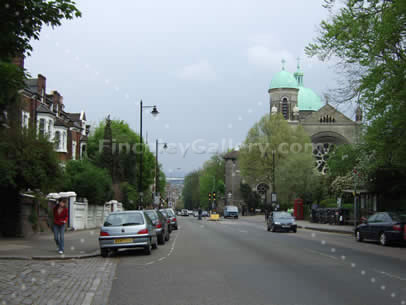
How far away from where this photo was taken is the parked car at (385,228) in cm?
2148

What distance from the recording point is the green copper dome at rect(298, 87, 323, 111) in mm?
104625

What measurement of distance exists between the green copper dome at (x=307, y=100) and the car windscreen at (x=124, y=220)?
9021 centimetres

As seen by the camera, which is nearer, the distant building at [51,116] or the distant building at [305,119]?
the distant building at [51,116]

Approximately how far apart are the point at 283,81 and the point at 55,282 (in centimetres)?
9490

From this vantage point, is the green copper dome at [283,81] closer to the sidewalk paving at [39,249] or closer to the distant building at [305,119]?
the distant building at [305,119]

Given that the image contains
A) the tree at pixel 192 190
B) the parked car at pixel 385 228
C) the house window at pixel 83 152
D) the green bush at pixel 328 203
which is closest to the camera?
the parked car at pixel 385 228

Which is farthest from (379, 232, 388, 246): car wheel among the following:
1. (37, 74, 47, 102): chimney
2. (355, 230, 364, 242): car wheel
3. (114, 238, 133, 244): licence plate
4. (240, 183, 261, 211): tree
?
(240, 183, 261, 211): tree

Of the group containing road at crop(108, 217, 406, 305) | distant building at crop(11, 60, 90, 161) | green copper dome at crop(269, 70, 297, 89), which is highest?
green copper dome at crop(269, 70, 297, 89)

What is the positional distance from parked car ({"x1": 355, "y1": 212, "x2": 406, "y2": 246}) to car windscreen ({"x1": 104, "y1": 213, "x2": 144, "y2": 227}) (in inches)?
429

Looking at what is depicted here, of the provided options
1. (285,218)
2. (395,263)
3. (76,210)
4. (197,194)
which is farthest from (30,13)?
(197,194)

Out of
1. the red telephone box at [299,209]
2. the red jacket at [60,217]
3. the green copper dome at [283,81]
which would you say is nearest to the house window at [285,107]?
the green copper dome at [283,81]

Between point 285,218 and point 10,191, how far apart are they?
61.1 feet

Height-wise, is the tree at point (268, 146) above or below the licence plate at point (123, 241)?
above

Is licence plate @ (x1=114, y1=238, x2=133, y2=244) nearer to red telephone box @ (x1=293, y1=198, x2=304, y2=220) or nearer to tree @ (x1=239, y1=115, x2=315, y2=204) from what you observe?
red telephone box @ (x1=293, y1=198, x2=304, y2=220)
